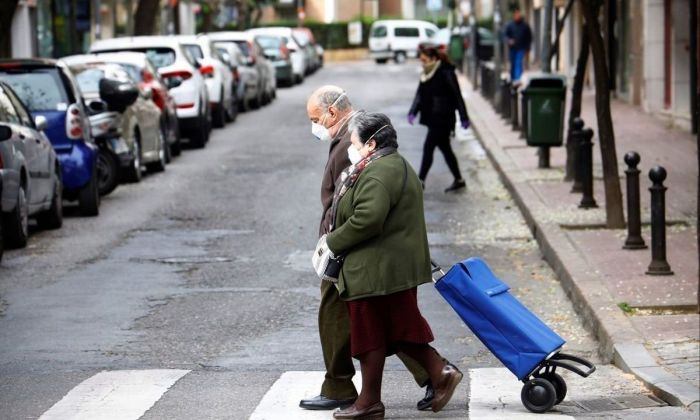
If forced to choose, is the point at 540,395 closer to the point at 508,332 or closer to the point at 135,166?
the point at 508,332

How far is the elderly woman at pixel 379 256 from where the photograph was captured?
781cm

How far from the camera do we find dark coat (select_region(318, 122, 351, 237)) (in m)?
8.32

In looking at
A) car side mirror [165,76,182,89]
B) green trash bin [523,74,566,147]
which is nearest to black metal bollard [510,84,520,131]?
car side mirror [165,76,182,89]

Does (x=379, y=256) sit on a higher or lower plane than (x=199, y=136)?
higher

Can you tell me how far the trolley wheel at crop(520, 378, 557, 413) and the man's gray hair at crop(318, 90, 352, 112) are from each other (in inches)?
65.4

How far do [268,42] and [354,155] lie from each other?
39.8 metres

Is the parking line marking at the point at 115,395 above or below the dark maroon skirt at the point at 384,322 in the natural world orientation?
below

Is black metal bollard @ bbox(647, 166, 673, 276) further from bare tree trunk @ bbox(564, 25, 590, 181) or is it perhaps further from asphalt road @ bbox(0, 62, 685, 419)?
bare tree trunk @ bbox(564, 25, 590, 181)

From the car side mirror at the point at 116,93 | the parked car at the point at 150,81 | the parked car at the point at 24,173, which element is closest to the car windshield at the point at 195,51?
the parked car at the point at 150,81

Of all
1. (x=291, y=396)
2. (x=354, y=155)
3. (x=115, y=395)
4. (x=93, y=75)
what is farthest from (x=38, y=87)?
(x=354, y=155)

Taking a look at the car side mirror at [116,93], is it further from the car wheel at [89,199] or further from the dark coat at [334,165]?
the dark coat at [334,165]

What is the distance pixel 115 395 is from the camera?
8781 mm

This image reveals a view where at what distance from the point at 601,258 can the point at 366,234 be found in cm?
557

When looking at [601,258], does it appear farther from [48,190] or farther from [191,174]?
[191,174]
